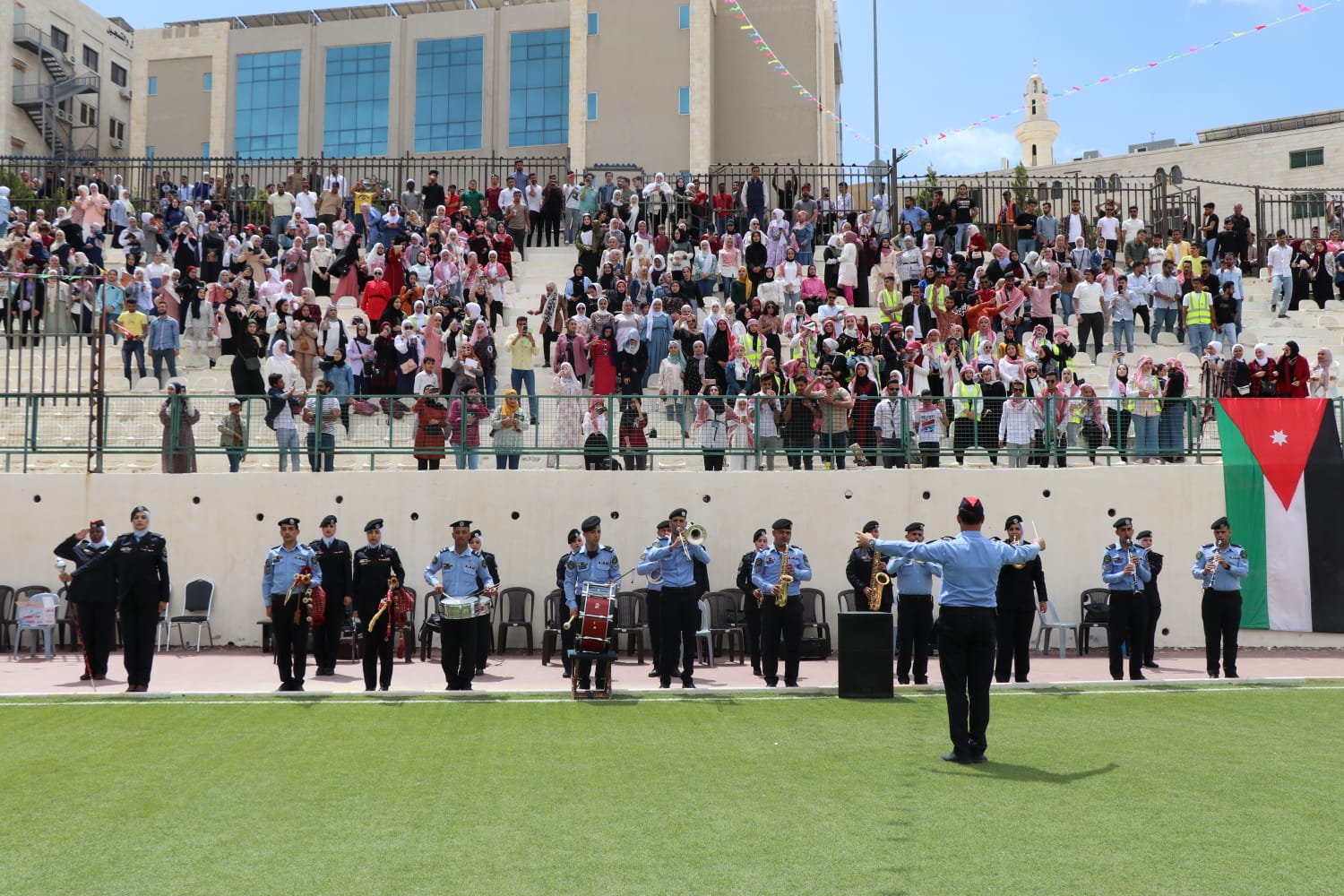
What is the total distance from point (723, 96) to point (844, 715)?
1383 inches

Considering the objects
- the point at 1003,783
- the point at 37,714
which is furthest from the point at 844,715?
the point at 37,714

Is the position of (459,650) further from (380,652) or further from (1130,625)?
(1130,625)

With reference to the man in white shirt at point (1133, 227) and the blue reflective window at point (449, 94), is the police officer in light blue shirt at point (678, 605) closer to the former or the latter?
the man in white shirt at point (1133, 227)

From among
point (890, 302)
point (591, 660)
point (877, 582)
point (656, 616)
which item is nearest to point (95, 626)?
point (591, 660)

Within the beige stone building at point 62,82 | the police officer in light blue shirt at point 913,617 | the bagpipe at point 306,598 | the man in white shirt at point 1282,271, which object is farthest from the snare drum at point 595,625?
the beige stone building at point 62,82

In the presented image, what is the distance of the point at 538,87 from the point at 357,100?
286 inches

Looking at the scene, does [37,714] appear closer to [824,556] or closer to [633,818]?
[633,818]

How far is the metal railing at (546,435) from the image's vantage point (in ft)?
61.1

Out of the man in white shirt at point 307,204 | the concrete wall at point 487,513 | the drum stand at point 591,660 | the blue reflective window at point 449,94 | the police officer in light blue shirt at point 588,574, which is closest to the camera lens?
the drum stand at point 591,660

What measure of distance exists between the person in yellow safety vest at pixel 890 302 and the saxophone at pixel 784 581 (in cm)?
996

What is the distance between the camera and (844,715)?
10914 mm

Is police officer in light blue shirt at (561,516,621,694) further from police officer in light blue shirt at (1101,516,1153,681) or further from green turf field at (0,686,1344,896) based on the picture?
police officer in light blue shirt at (1101,516,1153,681)

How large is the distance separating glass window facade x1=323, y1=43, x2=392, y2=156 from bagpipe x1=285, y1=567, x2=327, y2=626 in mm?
36147

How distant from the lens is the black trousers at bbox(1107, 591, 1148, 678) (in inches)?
547
